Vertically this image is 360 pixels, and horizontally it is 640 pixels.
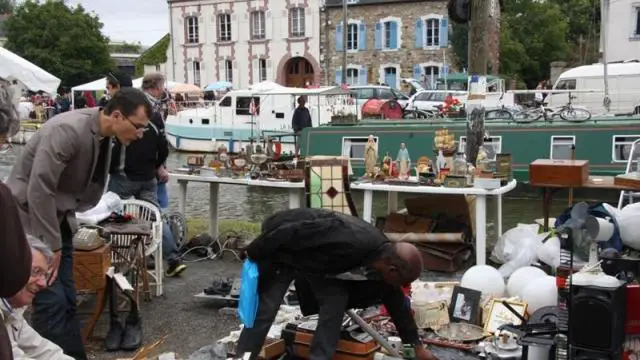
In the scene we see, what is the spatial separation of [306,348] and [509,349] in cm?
126

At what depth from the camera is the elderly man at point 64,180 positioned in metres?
3.58

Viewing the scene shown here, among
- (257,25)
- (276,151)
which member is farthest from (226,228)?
(257,25)

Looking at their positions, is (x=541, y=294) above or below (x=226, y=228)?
above

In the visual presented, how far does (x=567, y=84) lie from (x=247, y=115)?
11.3 m

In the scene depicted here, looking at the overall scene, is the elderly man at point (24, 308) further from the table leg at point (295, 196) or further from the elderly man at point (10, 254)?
the table leg at point (295, 196)

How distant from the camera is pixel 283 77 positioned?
3775 centimetres

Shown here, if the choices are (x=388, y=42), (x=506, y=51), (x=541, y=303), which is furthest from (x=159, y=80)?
(x=388, y=42)

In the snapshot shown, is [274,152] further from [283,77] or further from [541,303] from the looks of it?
[283,77]

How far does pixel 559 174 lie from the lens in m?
6.62

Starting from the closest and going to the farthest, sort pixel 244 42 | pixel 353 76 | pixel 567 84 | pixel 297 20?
pixel 567 84 < pixel 353 76 < pixel 297 20 < pixel 244 42

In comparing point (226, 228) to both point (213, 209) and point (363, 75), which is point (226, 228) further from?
point (363, 75)

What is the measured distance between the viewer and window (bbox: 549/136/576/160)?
12.4 m

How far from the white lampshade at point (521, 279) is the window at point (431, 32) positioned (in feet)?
98.8

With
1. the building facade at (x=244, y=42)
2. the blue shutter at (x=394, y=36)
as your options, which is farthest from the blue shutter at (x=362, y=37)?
the building facade at (x=244, y=42)
